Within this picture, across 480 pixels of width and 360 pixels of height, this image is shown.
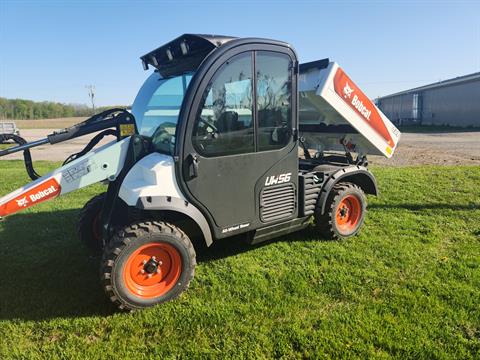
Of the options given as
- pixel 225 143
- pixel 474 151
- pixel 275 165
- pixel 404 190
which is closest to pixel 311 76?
pixel 275 165

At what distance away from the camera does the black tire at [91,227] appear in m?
4.46

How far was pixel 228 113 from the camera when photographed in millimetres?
3543

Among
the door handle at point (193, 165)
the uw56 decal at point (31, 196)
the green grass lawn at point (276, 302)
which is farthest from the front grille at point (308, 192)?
the uw56 decal at point (31, 196)

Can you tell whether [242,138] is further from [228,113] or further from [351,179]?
[351,179]

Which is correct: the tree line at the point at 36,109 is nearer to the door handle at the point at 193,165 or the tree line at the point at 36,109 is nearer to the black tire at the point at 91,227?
the black tire at the point at 91,227

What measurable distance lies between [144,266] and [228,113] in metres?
1.60

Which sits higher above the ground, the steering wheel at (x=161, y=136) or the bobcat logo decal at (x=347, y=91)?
the bobcat logo decal at (x=347, y=91)

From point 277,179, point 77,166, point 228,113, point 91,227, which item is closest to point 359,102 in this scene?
point 277,179

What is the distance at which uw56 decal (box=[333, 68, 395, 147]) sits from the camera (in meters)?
4.36

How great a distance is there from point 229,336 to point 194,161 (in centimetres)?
149

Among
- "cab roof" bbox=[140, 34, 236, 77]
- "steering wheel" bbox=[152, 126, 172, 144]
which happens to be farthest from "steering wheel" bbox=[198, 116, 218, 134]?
"cab roof" bbox=[140, 34, 236, 77]

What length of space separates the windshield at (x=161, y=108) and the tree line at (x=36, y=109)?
75157 millimetres

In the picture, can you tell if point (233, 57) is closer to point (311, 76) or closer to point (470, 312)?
point (311, 76)

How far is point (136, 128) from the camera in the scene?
3.91m
